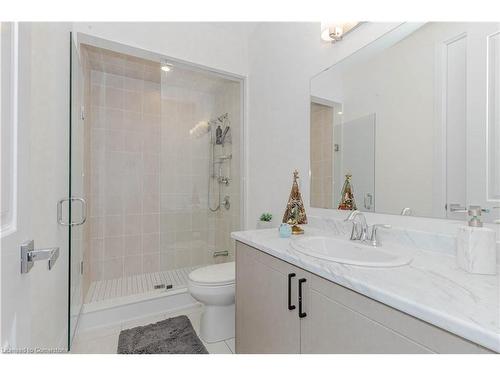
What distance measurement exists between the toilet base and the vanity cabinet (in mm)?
293

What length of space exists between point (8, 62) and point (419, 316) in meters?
1.09

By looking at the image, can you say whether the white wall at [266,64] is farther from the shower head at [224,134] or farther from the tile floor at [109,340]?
the tile floor at [109,340]

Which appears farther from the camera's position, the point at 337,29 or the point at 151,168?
the point at 151,168

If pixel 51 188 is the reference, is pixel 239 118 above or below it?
above

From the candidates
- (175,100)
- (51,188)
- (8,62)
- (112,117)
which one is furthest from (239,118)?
(8,62)

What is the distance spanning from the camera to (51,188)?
4.39 feet

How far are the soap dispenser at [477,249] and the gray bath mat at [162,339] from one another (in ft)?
5.06

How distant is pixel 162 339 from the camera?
5.86ft

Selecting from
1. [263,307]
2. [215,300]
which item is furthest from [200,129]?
[263,307]

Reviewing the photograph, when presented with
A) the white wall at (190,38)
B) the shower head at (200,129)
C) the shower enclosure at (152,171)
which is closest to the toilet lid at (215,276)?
the shower enclosure at (152,171)

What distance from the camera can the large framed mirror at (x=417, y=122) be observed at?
1007mm

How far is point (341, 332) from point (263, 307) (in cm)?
50

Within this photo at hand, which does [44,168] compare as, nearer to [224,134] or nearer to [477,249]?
[224,134]
